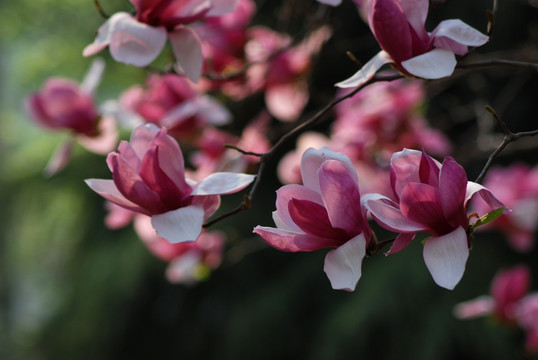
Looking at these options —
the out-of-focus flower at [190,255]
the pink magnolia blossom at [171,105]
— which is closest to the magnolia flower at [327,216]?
the pink magnolia blossom at [171,105]

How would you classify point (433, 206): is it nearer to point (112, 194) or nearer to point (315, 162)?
point (315, 162)

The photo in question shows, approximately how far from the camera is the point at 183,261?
2.97 ft

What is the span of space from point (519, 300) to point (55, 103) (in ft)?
2.12

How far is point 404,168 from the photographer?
393 millimetres

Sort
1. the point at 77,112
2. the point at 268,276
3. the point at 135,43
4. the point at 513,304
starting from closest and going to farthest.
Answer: the point at 135,43, the point at 77,112, the point at 513,304, the point at 268,276

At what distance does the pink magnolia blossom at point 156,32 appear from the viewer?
49cm

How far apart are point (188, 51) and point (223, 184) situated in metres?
0.14

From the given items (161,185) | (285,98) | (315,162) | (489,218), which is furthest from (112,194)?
(285,98)

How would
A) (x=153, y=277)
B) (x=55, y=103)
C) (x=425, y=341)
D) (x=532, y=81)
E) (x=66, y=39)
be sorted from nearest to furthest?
1. (x=55, y=103)
2. (x=425, y=341)
3. (x=532, y=81)
4. (x=153, y=277)
5. (x=66, y=39)

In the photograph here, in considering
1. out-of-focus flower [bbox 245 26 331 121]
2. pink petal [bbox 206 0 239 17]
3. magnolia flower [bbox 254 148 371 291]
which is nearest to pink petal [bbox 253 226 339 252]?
magnolia flower [bbox 254 148 371 291]

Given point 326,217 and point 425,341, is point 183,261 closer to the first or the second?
point 326,217

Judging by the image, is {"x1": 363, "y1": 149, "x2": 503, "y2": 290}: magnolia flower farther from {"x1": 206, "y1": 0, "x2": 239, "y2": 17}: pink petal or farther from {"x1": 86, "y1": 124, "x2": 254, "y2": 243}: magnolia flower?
{"x1": 206, "y1": 0, "x2": 239, "y2": 17}: pink petal

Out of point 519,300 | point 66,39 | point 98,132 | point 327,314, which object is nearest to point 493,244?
point 327,314

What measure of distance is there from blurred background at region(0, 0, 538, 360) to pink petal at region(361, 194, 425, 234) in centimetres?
66
